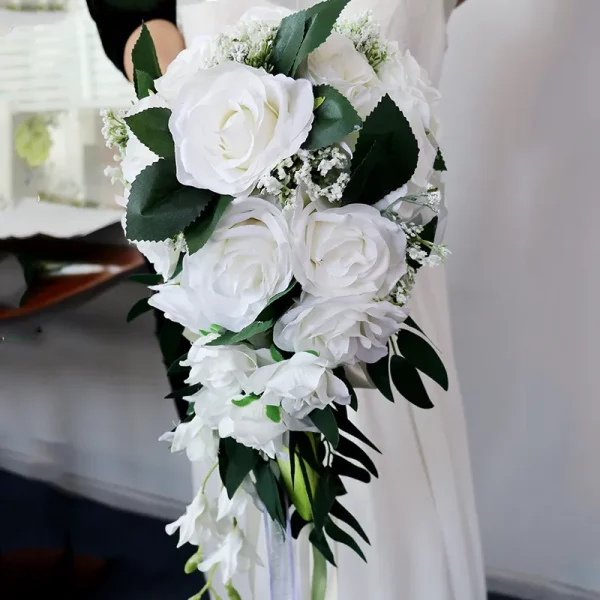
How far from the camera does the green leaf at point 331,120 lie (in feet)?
1.11

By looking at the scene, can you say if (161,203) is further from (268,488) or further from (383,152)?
(268,488)

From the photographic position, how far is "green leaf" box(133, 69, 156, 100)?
0.40 m

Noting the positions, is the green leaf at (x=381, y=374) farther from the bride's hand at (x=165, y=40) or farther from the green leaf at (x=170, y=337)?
the bride's hand at (x=165, y=40)

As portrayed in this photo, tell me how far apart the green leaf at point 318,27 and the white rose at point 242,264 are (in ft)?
0.31

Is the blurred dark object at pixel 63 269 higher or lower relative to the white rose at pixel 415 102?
lower

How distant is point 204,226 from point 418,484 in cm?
48

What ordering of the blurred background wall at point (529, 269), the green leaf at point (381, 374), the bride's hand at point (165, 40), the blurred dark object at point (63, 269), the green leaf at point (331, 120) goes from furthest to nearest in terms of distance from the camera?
the blurred background wall at point (529, 269)
the blurred dark object at point (63, 269)
the bride's hand at point (165, 40)
the green leaf at point (381, 374)
the green leaf at point (331, 120)

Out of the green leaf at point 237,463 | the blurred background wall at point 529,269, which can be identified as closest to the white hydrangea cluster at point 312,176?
the green leaf at point 237,463

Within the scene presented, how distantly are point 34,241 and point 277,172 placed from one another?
605 millimetres

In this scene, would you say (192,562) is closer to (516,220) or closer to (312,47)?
(312,47)

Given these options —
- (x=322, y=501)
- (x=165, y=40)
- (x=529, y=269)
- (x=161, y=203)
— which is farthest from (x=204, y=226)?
(x=529, y=269)

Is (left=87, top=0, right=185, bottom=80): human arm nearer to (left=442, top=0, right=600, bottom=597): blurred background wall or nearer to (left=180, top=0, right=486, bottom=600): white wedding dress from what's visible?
(left=180, top=0, right=486, bottom=600): white wedding dress

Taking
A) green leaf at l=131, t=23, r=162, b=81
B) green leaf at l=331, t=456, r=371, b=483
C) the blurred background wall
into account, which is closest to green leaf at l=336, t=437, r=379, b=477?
green leaf at l=331, t=456, r=371, b=483

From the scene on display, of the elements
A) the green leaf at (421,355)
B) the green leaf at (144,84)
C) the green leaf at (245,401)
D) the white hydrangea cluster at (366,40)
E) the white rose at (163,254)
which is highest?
the white hydrangea cluster at (366,40)
